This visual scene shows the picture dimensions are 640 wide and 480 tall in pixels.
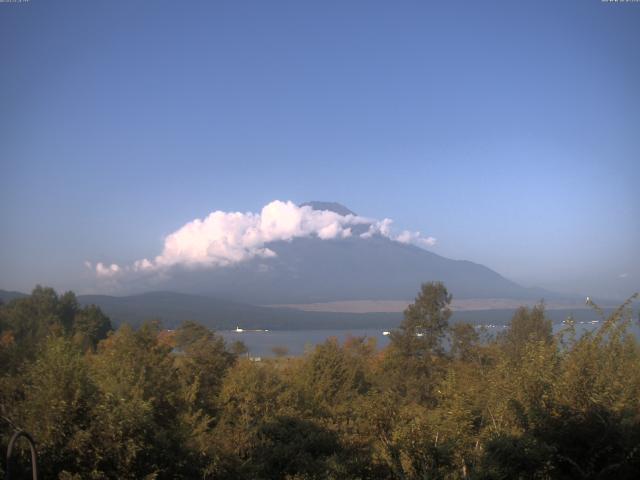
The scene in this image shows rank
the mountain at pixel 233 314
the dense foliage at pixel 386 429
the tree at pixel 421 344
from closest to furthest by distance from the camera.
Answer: the dense foliage at pixel 386 429
the tree at pixel 421 344
the mountain at pixel 233 314

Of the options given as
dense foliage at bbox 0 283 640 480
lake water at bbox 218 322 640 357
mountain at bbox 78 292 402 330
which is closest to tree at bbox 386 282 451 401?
lake water at bbox 218 322 640 357

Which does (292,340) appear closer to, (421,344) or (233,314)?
(233,314)

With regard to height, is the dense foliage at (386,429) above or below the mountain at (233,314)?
above

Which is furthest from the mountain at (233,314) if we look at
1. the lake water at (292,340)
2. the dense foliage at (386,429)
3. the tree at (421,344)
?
the dense foliage at (386,429)

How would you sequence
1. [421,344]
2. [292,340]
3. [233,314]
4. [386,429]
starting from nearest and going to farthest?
[386,429] < [421,344] < [292,340] < [233,314]

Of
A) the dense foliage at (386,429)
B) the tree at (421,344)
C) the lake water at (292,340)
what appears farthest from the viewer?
the lake water at (292,340)

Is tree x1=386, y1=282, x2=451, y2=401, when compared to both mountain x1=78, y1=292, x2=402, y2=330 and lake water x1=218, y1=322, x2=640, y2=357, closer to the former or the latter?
lake water x1=218, y1=322, x2=640, y2=357

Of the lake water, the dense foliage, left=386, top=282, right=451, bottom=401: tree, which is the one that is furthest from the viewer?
the lake water

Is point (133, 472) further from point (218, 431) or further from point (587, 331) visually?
point (587, 331)

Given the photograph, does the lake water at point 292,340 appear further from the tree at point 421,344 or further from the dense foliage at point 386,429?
the tree at point 421,344

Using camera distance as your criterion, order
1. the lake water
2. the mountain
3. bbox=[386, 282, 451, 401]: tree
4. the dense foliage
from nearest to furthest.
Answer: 1. the dense foliage
2. bbox=[386, 282, 451, 401]: tree
3. the lake water
4. the mountain

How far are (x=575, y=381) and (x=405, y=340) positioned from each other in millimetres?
23889

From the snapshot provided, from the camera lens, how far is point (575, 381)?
1078 cm

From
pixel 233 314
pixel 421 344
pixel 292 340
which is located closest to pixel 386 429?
pixel 421 344
